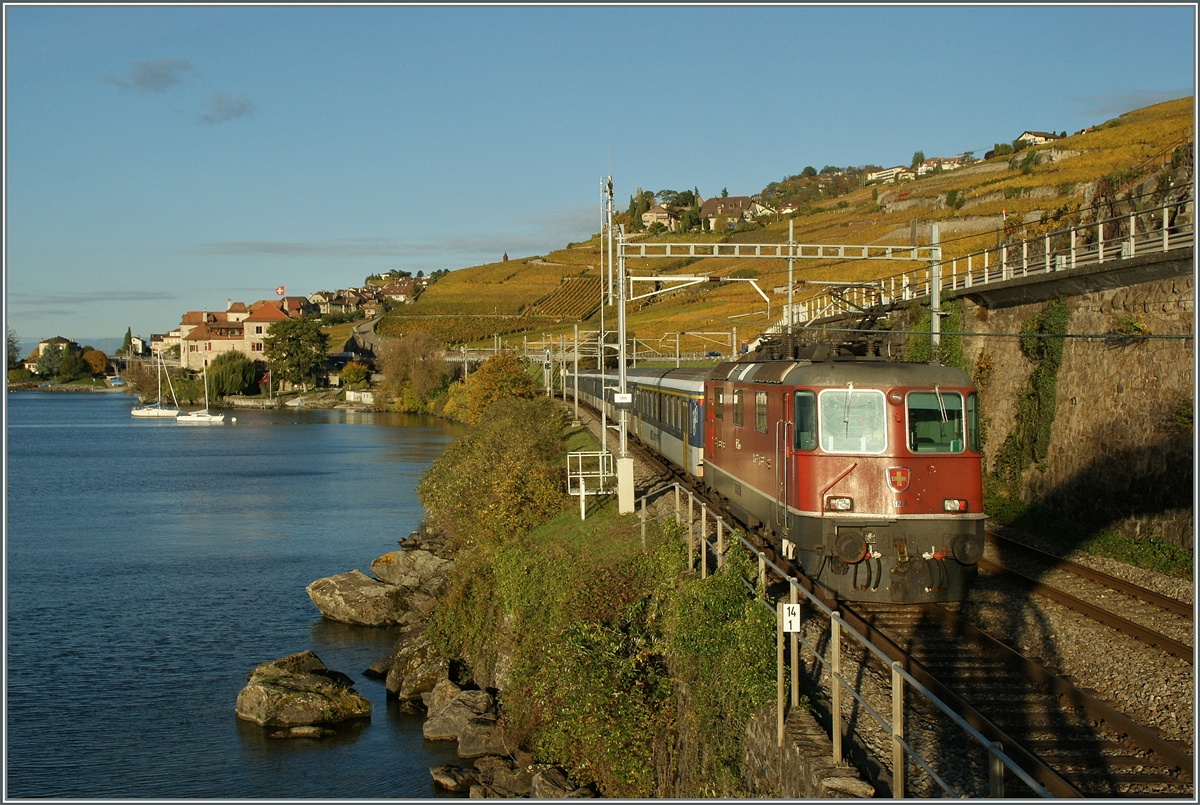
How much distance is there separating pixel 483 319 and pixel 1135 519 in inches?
5050

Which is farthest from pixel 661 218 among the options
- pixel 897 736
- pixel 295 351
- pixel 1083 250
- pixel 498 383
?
pixel 897 736

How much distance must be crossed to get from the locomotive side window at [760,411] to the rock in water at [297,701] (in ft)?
33.6

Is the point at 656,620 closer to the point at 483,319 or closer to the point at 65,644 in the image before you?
the point at 65,644

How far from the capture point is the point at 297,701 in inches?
816

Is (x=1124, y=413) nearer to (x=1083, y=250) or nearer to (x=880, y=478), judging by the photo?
(x=1083, y=250)

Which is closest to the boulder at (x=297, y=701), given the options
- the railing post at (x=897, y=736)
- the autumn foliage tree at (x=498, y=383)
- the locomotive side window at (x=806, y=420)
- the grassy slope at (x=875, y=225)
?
the locomotive side window at (x=806, y=420)

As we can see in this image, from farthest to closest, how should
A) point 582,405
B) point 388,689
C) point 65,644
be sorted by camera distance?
1. point 582,405
2. point 65,644
3. point 388,689

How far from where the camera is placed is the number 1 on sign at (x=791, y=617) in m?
8.91

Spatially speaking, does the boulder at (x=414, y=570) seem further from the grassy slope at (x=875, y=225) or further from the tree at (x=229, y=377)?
the tree at (x=229, y=377)

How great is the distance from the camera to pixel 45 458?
228ft

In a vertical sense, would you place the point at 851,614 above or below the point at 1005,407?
below

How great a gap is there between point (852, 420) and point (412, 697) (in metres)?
12.0

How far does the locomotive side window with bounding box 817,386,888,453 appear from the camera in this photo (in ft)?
45.2

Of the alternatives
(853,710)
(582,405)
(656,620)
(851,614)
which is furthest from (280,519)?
(853,710)
